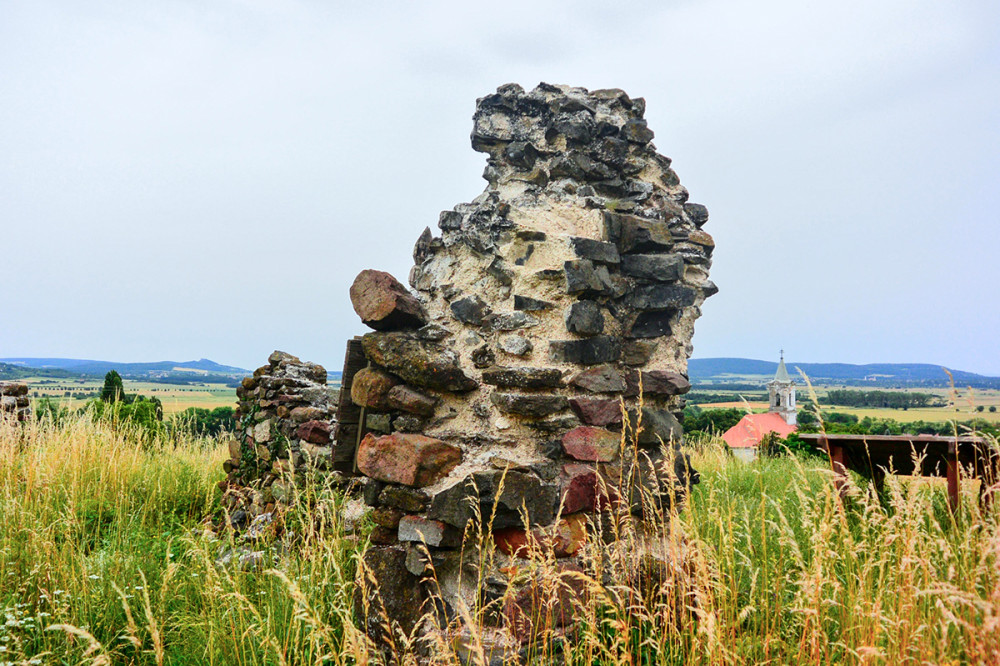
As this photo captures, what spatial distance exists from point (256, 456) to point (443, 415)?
369 centimetres

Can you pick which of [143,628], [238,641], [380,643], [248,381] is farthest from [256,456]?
[380,643]

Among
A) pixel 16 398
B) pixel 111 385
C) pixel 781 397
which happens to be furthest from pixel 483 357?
pixel 781 397

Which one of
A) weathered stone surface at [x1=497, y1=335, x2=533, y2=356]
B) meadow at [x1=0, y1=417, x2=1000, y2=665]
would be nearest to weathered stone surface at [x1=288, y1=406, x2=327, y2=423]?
meadow at [x1=0, y1=417, x2=1000, y2=665]

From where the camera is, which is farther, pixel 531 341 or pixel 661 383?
pixel 661 383

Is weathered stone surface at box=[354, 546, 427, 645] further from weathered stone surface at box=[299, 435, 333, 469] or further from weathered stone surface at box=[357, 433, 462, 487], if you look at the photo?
weathered stone surface at box=[299, 435, 333, 469]

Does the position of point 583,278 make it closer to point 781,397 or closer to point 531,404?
point 531,404

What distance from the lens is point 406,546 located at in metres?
3.00

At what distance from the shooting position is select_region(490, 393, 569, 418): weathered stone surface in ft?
9.87

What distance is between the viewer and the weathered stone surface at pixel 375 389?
3.24 meters

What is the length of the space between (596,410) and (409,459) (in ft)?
3.03

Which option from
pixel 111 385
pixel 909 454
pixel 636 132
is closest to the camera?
pixel 636 132

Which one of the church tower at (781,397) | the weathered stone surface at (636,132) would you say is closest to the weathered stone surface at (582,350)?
the weathered stone surface at (636,132)

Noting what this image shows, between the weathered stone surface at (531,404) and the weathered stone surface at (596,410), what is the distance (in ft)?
0.31

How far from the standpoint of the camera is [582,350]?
3146mm
